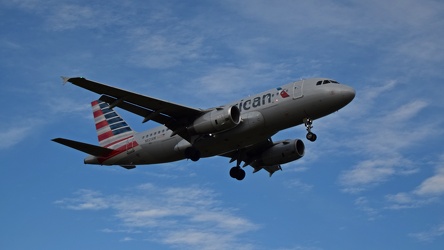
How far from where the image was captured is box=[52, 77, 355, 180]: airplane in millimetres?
44375

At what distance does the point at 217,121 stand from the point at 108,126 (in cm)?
1487

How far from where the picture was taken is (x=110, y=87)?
43.7m

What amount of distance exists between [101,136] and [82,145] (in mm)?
6741

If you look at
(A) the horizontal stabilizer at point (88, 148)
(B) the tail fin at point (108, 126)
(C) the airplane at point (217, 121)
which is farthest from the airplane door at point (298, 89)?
(A) the horizontal stabilizer at point (88, 148)

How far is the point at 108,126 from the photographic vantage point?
57.1 m

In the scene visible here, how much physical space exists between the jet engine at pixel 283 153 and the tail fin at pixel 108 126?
1016cm

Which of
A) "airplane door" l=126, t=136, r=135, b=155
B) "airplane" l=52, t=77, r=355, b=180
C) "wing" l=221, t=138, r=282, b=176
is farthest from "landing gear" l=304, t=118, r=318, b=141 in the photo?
"airplane door" l=126, t=136, r=135, b=155

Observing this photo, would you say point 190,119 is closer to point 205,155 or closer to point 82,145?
point 205,155

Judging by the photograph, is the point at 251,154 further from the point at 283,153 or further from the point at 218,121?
A: the point at 218,121

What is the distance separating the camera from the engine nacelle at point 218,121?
44.7m

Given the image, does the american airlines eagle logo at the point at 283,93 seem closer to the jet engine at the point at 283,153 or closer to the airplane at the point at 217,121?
the airplane at the point at 217,121

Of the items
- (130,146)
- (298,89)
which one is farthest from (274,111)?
(130,146)

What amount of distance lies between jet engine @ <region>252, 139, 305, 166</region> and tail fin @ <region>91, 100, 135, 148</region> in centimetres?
1016

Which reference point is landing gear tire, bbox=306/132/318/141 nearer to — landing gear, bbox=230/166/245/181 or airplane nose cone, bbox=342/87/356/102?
airplane nose cone, bbox=342/87/356/102
